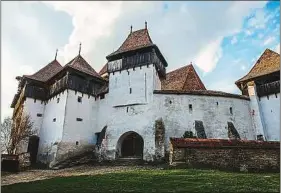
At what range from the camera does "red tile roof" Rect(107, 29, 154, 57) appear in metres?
24.9

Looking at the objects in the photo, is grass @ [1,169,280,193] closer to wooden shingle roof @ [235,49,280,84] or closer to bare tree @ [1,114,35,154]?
bare tree @ [1,114,35,154]

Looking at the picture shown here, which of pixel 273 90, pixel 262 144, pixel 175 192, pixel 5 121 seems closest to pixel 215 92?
pixel 273 90

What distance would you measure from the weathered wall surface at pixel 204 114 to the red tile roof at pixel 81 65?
6911 mm

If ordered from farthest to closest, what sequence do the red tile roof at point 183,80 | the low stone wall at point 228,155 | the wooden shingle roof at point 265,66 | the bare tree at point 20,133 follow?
the red tile roof at point 183,80 → the wooden shingle roof at point 265,66 → the bare tree at point 20,133 → the low stone wall at point 228,155

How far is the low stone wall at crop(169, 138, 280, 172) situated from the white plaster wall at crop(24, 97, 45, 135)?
1541 centimetres

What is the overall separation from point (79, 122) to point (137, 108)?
5.27 m

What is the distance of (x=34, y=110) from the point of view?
2586 cm

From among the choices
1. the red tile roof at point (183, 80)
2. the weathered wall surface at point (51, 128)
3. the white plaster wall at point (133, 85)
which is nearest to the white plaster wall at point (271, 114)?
the red tile roof at point (183, 80)

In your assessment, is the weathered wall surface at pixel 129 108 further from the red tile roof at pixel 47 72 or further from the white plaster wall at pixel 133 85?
the red tile roof at pixel 47 72

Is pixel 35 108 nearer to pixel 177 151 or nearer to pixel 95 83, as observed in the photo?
pixel 95 83

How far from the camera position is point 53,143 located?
23.1 m

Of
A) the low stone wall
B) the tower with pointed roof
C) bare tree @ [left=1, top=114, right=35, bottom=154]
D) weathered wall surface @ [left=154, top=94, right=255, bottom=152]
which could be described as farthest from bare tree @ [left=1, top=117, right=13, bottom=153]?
the tower with pointed roof

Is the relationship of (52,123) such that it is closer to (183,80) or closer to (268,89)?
(183,80)

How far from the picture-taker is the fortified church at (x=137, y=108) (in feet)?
72.8
